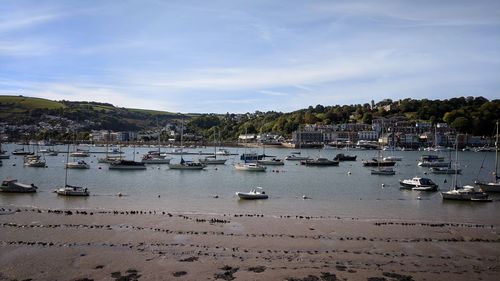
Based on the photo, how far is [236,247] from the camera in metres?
22.5

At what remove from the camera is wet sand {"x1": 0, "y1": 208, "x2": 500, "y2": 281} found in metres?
18.5

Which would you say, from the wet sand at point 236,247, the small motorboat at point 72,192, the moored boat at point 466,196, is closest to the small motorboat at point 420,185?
the moored boat at point 466,196

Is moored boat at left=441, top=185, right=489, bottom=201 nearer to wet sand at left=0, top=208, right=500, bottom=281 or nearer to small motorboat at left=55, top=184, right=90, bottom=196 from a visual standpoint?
wet sand at left=0, top=208, right=500, bottom=281

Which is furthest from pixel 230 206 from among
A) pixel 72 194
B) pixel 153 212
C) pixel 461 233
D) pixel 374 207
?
pixel 461 233

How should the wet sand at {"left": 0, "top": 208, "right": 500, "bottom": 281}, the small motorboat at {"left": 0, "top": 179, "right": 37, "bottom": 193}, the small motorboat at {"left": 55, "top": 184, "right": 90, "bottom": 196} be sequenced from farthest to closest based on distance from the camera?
the small motorboat at {"left": 0, "top": 179, "right": 37, "bottom": 193}, the small motorboat at {"left": 55, "top": 184, "right": 90, "bottom": 196}, the wet sand at {"left": 0, "top": 208, "right": 500, "bottom": 281}

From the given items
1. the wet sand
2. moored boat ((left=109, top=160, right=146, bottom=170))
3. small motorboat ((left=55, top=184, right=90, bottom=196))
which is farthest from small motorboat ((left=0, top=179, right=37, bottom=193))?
moored boat ((left=109, top=160, right=146, bottom=170))

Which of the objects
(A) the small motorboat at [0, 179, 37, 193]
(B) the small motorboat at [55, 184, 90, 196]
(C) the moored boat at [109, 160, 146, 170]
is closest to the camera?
(B) the small motorboat at [55, 184, 90, 196]

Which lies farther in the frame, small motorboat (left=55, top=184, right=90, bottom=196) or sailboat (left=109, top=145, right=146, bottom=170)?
sailboat (left=109, top=145, right=146, bottom=170)

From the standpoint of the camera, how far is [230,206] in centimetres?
3525

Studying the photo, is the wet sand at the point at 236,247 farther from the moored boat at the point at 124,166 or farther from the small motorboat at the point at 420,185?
the moored boat at the point at 124,166

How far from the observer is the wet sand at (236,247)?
18.5 m

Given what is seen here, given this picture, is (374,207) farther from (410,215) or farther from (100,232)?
(100,232)

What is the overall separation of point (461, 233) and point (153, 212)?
18598 mm

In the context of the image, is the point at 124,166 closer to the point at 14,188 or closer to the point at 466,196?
the point at 14,188
